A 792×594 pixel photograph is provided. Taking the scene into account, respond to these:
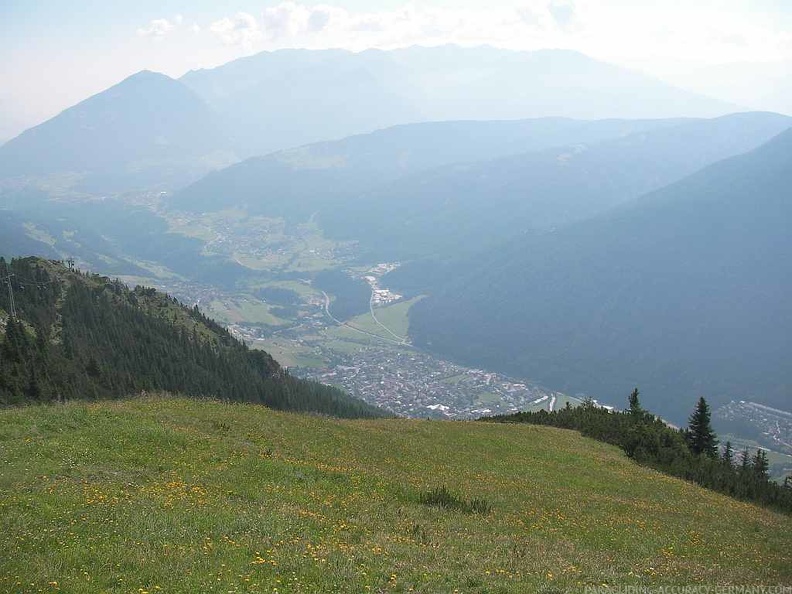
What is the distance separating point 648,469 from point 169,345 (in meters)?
78.8

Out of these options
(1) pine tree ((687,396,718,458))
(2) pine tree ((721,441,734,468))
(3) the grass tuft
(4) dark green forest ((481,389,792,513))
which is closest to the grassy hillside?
(3) the grass tuft

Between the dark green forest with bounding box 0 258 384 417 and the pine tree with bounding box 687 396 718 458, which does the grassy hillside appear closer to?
the dark green forest with bounding box 0 258 384 417

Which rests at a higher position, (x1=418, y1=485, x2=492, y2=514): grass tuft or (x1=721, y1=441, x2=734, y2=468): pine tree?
(x1=418, y1=485, x2=492, y2=514): grass tuft

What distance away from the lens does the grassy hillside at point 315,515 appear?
→ 653 inches

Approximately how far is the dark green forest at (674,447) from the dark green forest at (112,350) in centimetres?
4727

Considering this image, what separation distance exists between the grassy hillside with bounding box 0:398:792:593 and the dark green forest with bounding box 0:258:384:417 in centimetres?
2050

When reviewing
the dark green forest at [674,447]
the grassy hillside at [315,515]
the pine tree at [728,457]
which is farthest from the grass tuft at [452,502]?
the pine tree at [728,457]

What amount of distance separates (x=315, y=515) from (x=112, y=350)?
241ft

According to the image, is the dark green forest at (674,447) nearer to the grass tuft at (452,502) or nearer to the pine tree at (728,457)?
the pine tree at (728,457)

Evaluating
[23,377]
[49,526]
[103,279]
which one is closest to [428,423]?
[23,377]

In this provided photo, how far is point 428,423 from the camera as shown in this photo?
54.8m

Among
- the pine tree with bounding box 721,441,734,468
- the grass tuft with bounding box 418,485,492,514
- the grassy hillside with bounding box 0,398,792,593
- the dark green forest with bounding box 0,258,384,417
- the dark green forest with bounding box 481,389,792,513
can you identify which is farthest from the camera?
the pine tree with bounding box 721,441,734,468

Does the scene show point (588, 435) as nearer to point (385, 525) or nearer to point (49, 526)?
point (385, 525)

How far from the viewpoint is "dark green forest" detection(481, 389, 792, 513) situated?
158ft
